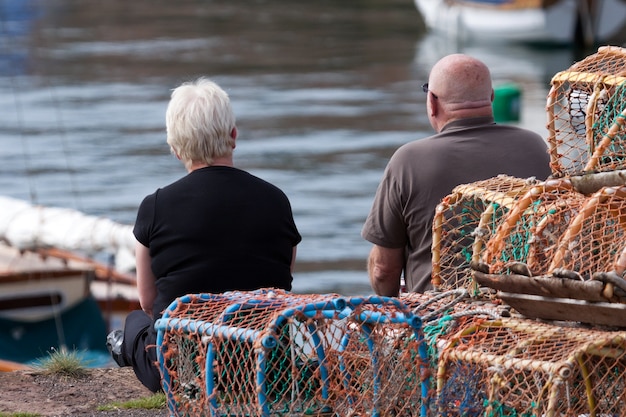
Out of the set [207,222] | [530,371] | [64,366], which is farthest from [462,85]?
[64,366]

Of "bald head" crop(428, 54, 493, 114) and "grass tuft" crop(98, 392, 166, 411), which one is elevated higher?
"bald head" crop(428, 54, 493, 114)

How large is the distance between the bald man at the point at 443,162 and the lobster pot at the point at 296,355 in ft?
3.42

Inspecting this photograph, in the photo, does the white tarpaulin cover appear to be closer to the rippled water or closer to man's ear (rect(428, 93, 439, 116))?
the rippled water

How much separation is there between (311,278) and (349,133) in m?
6.82

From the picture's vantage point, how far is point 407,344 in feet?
10.9

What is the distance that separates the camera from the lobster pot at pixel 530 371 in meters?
2.98

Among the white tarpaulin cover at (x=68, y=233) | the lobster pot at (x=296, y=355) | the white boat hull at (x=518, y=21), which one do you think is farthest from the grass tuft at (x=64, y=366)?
the white boat hull at (x=518, y=21)

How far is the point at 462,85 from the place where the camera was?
4.56 metres

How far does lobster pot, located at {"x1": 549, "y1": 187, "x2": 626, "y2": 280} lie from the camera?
321cm

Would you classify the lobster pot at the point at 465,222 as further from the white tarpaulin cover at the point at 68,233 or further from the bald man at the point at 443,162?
the white tarpaulin cover at the point at 68,233

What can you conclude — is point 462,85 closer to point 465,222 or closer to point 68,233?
point 465,222

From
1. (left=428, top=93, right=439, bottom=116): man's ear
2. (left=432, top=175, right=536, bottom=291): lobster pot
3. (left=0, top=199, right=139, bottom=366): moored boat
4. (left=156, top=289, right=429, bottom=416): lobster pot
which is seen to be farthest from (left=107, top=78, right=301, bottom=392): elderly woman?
(left=0, top=199, right=139, bottom=366): moored boat

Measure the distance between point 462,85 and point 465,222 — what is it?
0.67 metres

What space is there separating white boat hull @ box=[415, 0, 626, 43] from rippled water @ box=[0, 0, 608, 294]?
436 millimetres
